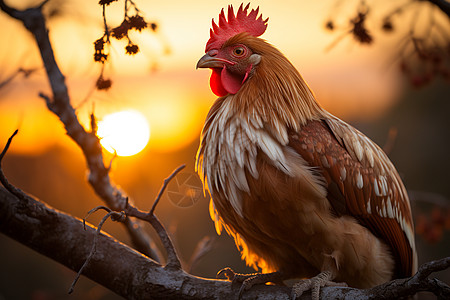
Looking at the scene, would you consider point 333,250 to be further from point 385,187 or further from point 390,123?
point 390,123

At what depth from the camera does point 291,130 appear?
230 cm

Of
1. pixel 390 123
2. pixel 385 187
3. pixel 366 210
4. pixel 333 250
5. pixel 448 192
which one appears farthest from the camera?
pixel 390 123

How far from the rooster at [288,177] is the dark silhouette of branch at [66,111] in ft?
1.84

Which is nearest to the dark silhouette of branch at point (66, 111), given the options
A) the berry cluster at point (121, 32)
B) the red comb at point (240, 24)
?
the berry cluster at point (121, 32)

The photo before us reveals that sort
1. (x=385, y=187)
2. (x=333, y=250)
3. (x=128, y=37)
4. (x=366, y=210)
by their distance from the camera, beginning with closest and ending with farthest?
1. (x=128, y=37)
2. (x=333, y=250)
3. (x=366, y=210)
4. (x=385, y=187)

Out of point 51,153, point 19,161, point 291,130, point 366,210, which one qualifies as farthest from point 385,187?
point 19,161

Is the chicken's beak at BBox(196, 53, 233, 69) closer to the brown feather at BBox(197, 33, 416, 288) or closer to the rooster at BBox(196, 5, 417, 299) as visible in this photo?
the rooster at BBox(196, 5, 417, 299)

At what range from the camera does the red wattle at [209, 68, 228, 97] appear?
8.27 ft

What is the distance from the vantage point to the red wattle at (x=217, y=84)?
2520 millimetres

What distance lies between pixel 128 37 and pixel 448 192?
834 cm

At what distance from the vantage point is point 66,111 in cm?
242

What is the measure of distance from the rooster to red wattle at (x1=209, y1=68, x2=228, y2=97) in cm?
1

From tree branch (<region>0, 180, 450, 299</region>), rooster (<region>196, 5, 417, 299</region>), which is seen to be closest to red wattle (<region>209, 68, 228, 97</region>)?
rooster (<region>196, 5, 417, 299</region>)

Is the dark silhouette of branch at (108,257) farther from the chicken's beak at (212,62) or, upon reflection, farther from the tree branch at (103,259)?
the chicken's beak at (212,62)
